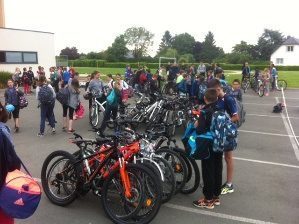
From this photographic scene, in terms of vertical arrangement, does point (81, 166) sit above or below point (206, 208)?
above

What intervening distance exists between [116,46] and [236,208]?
85312 millimetres

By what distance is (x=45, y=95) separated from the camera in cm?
1012

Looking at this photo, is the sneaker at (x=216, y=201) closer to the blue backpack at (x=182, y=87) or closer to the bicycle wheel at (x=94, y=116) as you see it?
the bicycle wheel at (x=94, y=116)

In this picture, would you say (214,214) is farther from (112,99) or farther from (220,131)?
(112,99)

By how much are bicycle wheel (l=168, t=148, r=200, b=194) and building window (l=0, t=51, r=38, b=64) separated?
84.2ft

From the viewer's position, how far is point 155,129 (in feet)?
20.0

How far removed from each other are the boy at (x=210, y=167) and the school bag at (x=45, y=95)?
604 cm

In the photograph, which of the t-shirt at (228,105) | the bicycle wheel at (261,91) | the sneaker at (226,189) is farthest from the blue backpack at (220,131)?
the bicycle wheel at (261,91)

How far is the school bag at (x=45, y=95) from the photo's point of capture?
1012cm

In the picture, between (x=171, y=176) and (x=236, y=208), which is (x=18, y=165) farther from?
(x=236, y=208)

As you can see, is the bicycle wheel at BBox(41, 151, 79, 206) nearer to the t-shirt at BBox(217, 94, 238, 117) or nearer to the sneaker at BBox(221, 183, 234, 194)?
the sneaker at BBox(221, 183, 234, 194)

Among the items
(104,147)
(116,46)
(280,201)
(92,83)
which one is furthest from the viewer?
(116,46)

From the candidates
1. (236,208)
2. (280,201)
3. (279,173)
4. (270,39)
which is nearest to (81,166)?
(236,208)

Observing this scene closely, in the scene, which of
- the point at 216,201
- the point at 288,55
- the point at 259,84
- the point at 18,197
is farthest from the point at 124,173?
the point at 288,55
